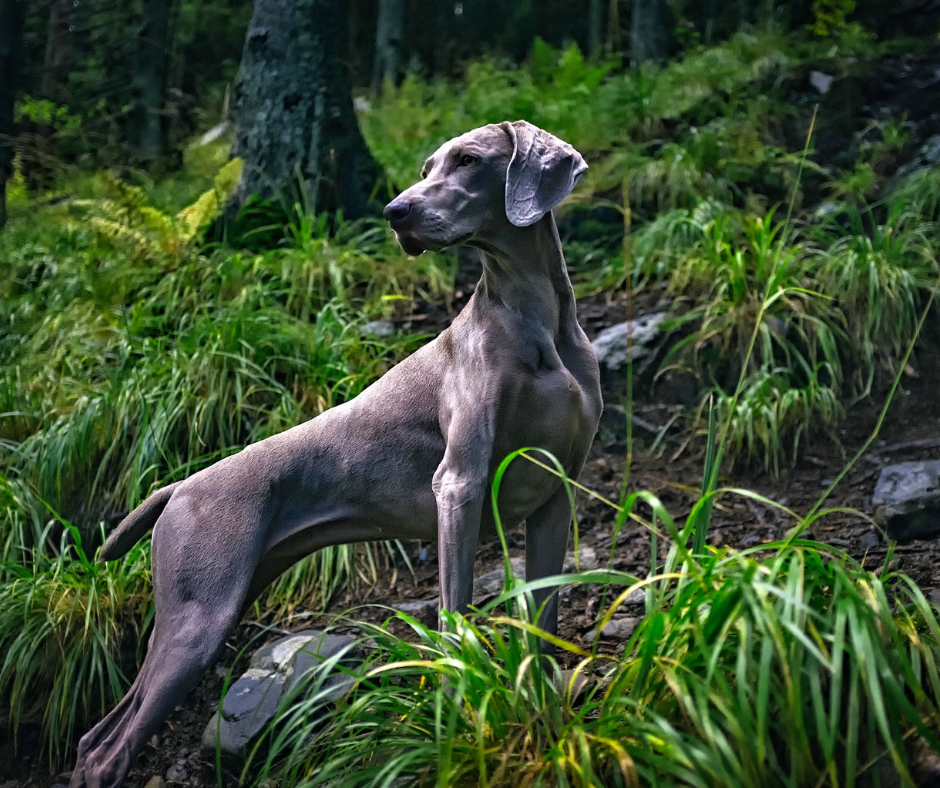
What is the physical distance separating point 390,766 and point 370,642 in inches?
69.4

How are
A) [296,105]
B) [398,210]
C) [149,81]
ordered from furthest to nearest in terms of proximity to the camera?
1. [149,81]
2. [296,105]
3. [398,210]

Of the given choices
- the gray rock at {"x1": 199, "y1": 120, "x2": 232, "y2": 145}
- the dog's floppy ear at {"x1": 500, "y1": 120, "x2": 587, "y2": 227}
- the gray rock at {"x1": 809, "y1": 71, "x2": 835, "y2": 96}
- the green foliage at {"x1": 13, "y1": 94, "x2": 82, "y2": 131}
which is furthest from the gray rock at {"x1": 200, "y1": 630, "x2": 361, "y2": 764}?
the gray rock at {"x1": 199, "y1": 120, "x2": 232, "y2": 145}

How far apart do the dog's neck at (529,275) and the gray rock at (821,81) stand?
5722 mm

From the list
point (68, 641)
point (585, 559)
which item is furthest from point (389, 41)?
point (68, 641)

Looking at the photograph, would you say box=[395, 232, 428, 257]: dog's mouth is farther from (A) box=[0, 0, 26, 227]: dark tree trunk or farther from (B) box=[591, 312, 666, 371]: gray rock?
(A) box=[0, 0, 26, 227]: dark tree trunk

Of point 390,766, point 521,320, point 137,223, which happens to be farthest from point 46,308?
point 390,766

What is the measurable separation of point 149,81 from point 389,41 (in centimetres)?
357

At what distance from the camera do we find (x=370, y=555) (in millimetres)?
4297

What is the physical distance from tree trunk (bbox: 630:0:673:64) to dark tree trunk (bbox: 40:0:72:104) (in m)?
6.20

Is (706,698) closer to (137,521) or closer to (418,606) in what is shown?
(137,521)

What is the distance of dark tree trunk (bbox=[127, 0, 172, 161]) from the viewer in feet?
35.1

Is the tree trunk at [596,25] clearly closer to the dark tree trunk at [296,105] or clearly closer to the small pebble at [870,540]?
the dark tree trunk at [296,105]

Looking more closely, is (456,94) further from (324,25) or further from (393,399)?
(393,399)

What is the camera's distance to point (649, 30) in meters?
9.87
